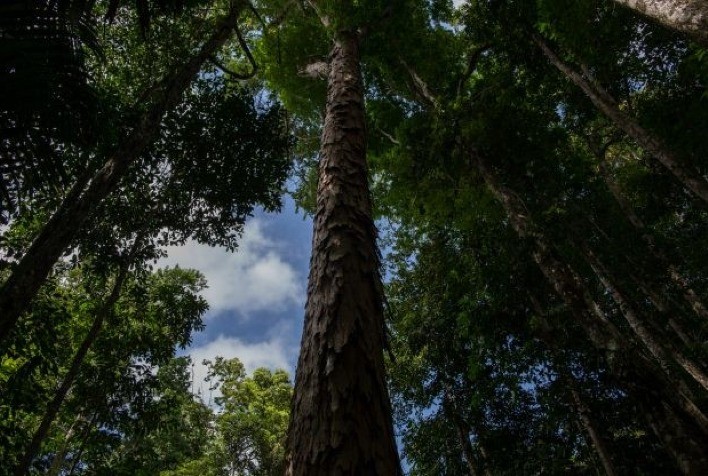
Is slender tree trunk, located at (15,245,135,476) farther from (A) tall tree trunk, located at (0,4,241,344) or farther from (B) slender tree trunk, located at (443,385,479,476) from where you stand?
(B) slender tree trunk, located at (443,385,479,476)

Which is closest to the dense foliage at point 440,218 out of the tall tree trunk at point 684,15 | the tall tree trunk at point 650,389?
the tall tree trunk at point 650,389

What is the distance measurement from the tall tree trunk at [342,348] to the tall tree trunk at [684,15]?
145 inches

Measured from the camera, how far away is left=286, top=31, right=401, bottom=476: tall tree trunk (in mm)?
1415

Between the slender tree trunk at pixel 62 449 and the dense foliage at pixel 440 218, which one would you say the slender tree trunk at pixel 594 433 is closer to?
the dense foliage at pixel 440 218

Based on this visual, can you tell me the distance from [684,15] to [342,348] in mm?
4861

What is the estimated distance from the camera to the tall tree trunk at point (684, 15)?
3818 mm

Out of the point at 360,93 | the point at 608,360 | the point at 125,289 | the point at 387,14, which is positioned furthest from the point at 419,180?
the point at 125,289

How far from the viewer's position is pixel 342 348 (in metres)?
1.75

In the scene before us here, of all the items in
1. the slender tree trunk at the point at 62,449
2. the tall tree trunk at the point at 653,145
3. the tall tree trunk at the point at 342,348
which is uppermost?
the tall tree trunk at the point at 653,145

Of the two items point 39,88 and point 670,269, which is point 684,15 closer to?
point 39,88

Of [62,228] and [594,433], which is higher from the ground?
[62,228]

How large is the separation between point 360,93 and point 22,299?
414 cm

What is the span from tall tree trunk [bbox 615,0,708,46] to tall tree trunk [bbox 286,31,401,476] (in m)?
3.68

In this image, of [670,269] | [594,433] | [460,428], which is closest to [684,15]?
[594,433]
